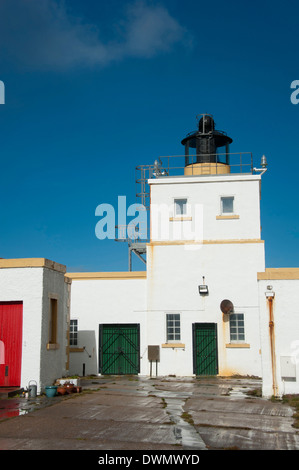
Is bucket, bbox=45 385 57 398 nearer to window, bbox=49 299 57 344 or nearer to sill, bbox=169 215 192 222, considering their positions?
window, bbox=49 299 57 344

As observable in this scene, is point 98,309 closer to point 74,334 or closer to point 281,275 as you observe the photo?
point 74,334

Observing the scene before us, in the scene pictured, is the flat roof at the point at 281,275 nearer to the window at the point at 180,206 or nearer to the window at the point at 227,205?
the window at the point at 227,205

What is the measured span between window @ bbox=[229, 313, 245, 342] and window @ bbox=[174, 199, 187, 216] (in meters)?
→ 4.91

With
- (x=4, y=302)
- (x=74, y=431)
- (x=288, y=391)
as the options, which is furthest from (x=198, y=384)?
(x=74, y=431)

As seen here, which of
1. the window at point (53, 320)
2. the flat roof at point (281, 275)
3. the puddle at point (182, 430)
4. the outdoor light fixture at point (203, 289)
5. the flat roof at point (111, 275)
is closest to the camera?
the puddle at point (182, 430)

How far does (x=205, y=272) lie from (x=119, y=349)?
4.86 meters

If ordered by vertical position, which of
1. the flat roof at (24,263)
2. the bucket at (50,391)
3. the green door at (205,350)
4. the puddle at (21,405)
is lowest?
the puddle at (21,405)

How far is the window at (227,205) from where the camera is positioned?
2266 cm

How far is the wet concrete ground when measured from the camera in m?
8.98

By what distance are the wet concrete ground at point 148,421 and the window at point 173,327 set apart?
490cm

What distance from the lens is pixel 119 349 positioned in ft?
72.4

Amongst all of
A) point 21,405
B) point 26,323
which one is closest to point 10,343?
point 26,323

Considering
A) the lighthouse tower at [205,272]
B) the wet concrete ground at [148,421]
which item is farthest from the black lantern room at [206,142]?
the wet concrete ground at [148,421]

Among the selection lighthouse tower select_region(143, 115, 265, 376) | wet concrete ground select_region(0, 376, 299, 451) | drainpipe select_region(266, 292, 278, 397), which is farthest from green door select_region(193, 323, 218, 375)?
drainpipe select_region(266, 292, 278, 397)
